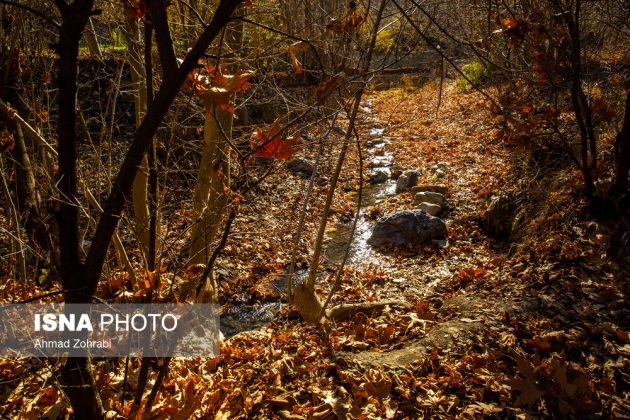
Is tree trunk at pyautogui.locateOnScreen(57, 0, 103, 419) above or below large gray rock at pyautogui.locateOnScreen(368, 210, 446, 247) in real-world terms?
below

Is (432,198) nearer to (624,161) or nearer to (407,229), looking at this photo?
(407,229)

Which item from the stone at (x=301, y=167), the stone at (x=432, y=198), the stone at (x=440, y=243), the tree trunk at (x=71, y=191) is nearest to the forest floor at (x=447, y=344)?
the stone at (x=440, y=243)

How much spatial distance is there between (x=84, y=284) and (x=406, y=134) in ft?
40.1

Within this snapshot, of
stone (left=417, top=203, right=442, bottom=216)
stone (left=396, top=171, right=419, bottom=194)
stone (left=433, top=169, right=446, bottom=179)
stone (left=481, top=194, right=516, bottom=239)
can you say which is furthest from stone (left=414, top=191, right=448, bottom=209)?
stone (left=481, top=194, right=516, bottom=239)

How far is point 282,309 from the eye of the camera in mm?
5438

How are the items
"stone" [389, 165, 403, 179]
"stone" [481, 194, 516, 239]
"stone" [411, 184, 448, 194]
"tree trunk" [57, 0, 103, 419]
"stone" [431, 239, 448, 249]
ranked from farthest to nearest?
"stone" [389, 165, 403, 179] < "stone" [411, 184, 448, 194] < "stone" [431, 239, 448, 249] < "stone" [481, 194, 516, 239] < "tree trunk" [57, 0, 103, 419]

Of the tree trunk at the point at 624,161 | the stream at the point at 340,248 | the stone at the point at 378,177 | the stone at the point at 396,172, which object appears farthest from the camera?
the stone at the point at 396,172

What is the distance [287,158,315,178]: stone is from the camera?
1012 cm

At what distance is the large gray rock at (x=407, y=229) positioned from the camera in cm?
682

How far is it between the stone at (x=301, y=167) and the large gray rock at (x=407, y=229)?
131 inches

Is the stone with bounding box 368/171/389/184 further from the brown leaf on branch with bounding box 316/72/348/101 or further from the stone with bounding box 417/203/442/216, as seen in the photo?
the brown leaf on branch with bounding box 316/72/348/101

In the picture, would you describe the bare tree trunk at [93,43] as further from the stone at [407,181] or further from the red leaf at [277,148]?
the stone at [407,181]

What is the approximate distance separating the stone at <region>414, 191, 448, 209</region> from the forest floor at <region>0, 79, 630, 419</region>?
123 cm

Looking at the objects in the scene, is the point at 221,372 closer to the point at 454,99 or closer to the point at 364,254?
the point at 364,254
